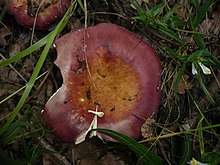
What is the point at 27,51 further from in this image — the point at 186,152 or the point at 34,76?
the point at 186,152

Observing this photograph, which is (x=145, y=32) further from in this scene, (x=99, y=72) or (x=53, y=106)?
(x=53, y=106)

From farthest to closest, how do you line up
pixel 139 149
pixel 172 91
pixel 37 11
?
pixel 172 91
pixel 37 11
pixel 139 149

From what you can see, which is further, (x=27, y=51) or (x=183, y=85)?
(x=183, y=85)

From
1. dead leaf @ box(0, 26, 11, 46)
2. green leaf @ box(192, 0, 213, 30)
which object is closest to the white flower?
green leaf @ box(192, 0, 213, 30)

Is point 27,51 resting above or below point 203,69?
above

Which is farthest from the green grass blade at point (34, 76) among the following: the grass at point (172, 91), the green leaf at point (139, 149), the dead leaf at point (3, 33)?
the green leaf at point (139, 149)

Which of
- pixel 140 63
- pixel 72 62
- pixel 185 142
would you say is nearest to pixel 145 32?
pixel 140 63

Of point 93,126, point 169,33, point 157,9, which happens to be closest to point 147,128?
point 93,126
